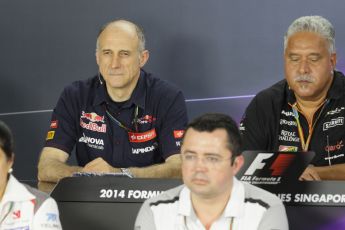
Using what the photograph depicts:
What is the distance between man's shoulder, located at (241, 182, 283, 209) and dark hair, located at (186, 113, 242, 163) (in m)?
0.13

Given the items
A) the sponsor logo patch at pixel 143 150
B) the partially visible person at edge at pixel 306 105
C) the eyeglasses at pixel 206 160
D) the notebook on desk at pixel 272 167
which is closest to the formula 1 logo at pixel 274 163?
the notebook on desk at pixel 272 167

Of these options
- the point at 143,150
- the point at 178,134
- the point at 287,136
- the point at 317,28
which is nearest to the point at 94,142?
the point at 143,150

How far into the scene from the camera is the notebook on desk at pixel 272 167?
286 centimetres

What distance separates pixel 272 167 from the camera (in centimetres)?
289

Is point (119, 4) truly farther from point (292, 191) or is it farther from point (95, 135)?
point (292, 191)

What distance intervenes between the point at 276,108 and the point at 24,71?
1742mm

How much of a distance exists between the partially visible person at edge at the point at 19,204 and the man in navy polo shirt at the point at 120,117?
990 millimetres

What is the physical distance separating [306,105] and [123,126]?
2.61 feet

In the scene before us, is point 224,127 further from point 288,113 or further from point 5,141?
point 288,113

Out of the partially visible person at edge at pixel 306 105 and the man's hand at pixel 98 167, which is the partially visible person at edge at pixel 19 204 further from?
the partially visible person at edge at pixel 306 105

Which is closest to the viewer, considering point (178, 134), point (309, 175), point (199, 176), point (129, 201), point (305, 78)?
point (199, 176)

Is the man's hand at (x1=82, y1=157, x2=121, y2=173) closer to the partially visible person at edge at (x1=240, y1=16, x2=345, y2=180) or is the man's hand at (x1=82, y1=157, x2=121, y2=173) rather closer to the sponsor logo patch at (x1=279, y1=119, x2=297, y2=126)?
the partially visible person at edge at (x1=240, y1=16, x2=345, y2=180)

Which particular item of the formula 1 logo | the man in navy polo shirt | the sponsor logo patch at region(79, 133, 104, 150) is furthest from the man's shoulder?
the sponsor logo patch at region(79, 133, 104, 150)

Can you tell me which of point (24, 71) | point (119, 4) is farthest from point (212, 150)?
point (24, 71)
